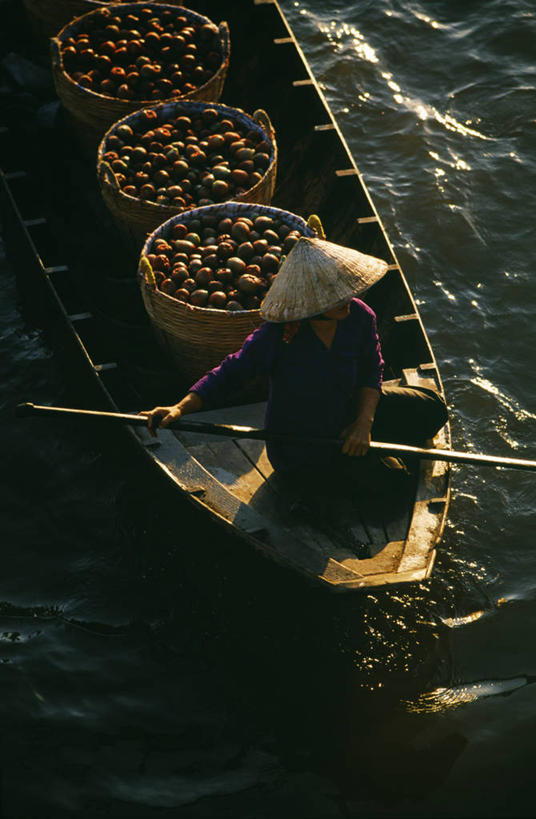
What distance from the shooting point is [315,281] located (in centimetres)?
402

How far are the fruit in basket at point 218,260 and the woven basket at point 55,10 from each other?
307cm

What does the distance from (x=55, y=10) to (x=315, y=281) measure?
5.06 meters

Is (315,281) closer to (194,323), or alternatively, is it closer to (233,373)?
(233,373)

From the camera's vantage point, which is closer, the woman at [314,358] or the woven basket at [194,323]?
the woman at [314,358]

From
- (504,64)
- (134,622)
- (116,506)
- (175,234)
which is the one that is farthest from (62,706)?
(504,64)

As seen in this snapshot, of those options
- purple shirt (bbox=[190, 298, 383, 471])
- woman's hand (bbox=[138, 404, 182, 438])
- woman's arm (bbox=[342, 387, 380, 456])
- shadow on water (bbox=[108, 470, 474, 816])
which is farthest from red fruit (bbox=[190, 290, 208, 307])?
shadow on water (bbox=[108, 470, 474, 816])

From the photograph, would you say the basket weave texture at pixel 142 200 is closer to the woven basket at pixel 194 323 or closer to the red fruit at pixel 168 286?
the woven basket at pixel 194 323

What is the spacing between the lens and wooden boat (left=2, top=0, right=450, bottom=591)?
4.43 metres

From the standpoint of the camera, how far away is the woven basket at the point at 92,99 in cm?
641

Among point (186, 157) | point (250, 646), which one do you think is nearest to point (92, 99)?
point (186, 157)

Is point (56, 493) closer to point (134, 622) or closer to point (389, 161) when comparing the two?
point (134, 622)

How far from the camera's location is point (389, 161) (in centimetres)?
881

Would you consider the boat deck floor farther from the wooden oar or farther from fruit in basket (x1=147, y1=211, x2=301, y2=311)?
fruit in basket (x1=147, y1=211, x2=301, y2=311)

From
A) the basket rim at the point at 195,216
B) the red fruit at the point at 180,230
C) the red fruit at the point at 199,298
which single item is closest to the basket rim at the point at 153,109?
the basket rim at the point at 195,216
